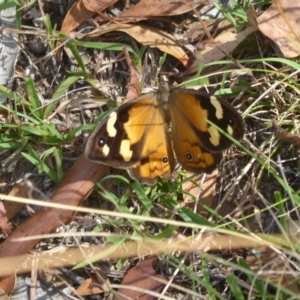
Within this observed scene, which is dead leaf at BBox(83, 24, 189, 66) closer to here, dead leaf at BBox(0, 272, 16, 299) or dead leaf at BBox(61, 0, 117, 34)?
dead leaf at BBox(61, 0, 117, 34)

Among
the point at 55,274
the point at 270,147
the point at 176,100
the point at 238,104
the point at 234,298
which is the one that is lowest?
the point at 234,298

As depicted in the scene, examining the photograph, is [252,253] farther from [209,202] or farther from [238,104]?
[238,104]

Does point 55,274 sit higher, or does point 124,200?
point 124,200

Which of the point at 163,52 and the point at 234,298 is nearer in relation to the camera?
the point at 234,298

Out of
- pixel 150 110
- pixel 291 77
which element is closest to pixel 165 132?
pixel 150 110

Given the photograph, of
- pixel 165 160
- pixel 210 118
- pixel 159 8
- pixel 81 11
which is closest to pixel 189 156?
pixel 165 160

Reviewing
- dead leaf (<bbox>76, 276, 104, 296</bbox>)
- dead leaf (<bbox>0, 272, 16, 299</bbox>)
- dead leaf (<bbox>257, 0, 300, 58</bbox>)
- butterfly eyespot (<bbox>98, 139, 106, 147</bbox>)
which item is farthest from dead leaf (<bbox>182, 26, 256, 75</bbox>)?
dead leaf (<bbox>0, 272, 16, 299</bbox>)

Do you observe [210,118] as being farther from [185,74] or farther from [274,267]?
[274,267]
